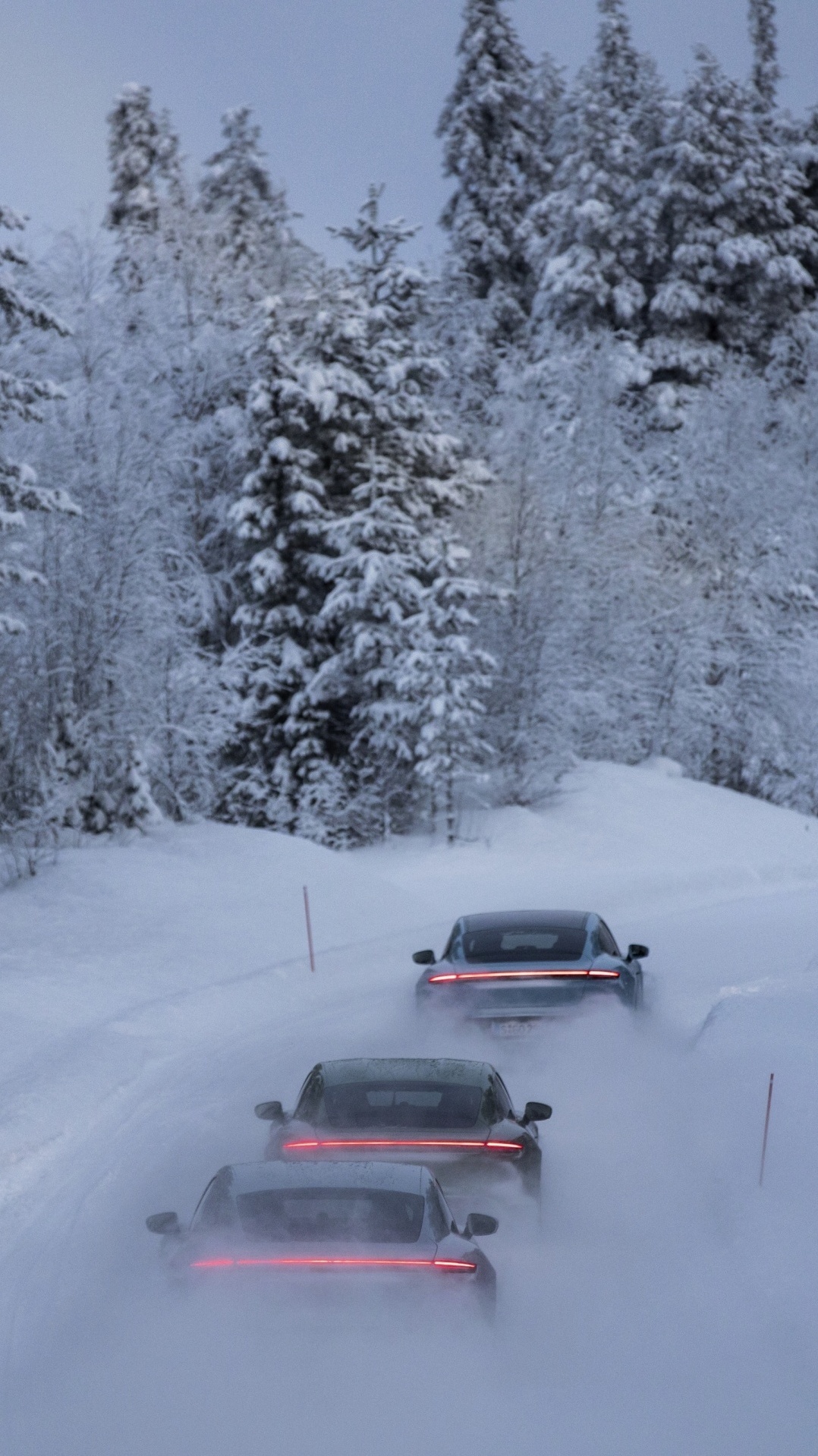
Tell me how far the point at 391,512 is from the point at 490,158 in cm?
3118

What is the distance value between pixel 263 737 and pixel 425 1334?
2692cm

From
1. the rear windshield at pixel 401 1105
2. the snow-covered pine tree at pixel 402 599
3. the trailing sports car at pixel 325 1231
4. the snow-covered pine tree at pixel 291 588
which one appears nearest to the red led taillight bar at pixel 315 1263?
the trailing sports car at pixel 325 1231

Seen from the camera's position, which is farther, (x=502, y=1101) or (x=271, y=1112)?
(x=271, y=1112)

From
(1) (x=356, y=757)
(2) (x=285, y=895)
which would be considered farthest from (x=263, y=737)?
(2) (x=285, y=895)

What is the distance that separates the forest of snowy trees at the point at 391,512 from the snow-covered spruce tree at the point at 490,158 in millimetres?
1837

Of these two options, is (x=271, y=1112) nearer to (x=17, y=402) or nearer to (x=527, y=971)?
(x=527, y=971)

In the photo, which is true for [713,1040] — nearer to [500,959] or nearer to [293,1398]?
[500,959]

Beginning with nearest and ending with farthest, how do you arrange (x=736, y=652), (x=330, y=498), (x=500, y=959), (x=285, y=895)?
(x=500, y=959)
(x=285, y=895)
(x=330, y=498)
(x=736, y=652)

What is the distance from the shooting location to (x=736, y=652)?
40188 mm

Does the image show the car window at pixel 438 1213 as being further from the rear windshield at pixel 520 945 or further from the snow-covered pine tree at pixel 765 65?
the snow-covered pine tree at pixel 765 65

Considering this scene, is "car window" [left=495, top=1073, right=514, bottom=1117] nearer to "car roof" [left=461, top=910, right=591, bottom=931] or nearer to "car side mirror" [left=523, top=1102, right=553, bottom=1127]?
"car side mirror" [left=523, top=1102, right=553, bottom=1127]

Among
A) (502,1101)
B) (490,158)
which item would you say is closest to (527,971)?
(502,1101)

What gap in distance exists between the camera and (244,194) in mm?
54594

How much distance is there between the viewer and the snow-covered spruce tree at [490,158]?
5609 cm
